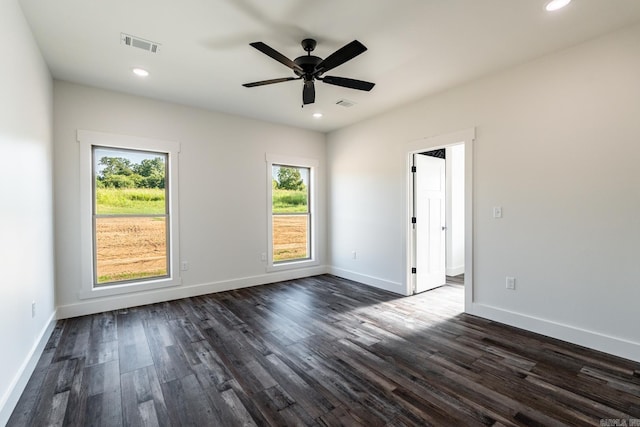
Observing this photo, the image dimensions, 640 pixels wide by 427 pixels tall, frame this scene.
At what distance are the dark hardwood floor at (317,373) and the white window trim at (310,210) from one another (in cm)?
163

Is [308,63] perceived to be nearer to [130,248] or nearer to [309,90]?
[309,90]

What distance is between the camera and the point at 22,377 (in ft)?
6.90

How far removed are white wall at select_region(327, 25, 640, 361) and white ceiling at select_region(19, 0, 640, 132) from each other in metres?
0.27

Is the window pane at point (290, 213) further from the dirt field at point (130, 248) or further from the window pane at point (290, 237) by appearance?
the dirt field at point (130, 248)

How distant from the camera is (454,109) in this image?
364 cm

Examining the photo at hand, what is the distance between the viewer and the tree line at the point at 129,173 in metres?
3.77

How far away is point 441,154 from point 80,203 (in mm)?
5244

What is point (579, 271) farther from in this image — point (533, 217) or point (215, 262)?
point (215, 262)

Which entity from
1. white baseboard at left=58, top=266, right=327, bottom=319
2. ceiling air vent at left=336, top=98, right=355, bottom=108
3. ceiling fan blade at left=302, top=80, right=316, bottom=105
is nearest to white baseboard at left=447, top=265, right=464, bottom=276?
white baseboard at left=58, top=266, right=327, bottom=319

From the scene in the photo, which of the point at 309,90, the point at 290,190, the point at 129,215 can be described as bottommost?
the point at 129,215

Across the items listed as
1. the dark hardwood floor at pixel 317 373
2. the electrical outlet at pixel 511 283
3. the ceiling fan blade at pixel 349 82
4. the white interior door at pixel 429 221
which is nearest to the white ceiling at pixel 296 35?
Answer: the ceiling fan blade at pixel 349 82

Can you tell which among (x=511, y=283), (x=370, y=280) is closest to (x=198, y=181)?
(x=370, y=280)

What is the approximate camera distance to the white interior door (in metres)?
4.40

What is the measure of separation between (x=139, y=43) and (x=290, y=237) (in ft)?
11.9
